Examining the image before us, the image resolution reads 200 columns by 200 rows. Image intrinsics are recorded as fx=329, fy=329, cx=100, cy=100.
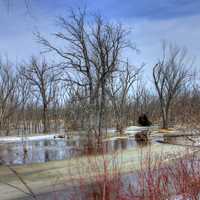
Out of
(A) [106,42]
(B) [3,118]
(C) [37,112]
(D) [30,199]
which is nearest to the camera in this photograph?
(D) [30,199]

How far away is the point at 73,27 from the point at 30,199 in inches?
705

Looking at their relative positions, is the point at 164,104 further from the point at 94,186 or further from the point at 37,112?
the point at 94,186

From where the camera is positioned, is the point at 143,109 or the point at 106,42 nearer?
the point at 106,42

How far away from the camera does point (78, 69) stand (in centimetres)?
2312

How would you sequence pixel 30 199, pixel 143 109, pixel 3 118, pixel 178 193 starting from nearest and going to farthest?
pixel 178 193 → pixel 30 199 → pixel 3 118 → pixel 143 109

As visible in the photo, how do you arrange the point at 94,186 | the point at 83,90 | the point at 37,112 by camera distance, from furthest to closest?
the point at 37,112
the point at 83,90
the point at 94,186

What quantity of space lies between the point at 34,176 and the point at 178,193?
6.75 m

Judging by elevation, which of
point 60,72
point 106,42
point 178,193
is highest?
point 106,42

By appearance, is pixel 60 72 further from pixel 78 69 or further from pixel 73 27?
pixel 73 27

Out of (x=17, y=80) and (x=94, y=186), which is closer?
(x=94, y=186)

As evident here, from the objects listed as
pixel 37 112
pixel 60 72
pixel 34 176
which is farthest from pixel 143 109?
pixel 34 176

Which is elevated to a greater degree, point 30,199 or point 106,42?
point 106,42

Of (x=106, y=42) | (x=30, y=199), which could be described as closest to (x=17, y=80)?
(x=106, y=42)

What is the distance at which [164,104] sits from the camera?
1446 inches
